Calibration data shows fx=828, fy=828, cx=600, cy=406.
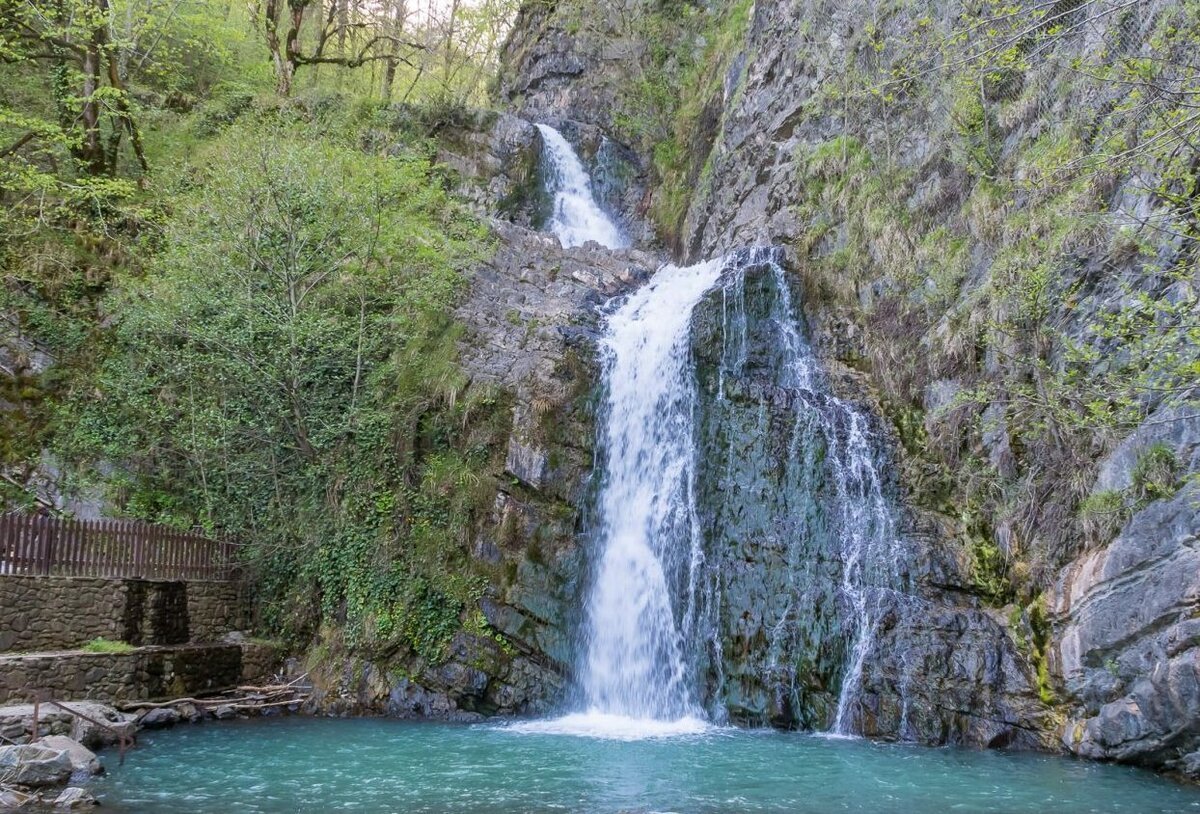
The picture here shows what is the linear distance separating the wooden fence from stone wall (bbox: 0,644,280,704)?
1.66m

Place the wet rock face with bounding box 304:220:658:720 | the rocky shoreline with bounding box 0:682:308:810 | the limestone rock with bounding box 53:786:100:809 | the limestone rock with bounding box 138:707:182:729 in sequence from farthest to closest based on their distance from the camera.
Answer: the wet rock face with bounding box 304:220:658:720 < the limestone rock with bounding box 138:707:182:729 < the rocky shoreline with bounding box 0:682:308:810 < the limestone rock with bounding box 53:786:100:809

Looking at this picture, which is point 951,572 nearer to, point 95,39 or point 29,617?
point 29,617

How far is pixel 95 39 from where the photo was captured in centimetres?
1916

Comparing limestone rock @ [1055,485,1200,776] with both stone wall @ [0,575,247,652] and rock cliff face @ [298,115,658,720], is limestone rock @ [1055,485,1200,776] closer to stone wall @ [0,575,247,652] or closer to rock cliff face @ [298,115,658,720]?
rock cliff face @ [298,115,658,720]

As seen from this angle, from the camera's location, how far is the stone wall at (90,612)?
37.5ft

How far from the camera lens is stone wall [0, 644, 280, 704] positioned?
34.3 feet

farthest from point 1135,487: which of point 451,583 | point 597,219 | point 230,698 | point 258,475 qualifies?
point 597,219

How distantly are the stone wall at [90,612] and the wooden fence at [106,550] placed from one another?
43cm

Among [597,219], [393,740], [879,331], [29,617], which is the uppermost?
[597,219]

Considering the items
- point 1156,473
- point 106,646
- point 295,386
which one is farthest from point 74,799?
point 1156,473

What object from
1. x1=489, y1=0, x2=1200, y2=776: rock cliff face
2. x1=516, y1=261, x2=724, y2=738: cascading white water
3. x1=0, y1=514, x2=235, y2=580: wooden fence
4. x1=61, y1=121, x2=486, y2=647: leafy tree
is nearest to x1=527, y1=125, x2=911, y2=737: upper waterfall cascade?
x1=516, y1=261, x2=724, y2=738: cascading white water

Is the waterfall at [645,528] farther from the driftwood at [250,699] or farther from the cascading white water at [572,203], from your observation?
the cascading white water at [572,203]

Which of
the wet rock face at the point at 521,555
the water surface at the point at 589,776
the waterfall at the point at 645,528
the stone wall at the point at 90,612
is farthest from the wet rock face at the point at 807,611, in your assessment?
the stone wall at the point at 90,612

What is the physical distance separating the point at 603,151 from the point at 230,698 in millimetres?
18889
